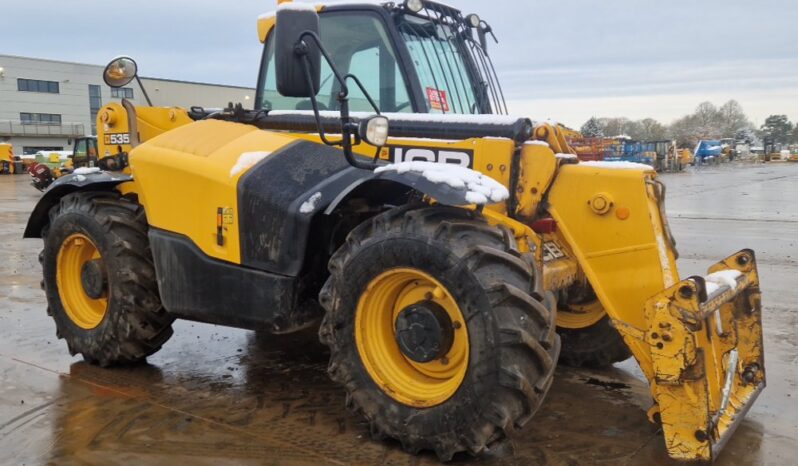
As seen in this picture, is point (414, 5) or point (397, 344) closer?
point (397, 344)

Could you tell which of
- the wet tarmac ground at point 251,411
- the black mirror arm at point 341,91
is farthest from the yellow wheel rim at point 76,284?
the black mirror arm at point 341,91

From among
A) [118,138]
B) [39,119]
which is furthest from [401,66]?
[39,119]

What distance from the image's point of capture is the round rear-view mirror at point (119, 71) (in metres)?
5.37

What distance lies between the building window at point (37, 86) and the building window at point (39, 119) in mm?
2115

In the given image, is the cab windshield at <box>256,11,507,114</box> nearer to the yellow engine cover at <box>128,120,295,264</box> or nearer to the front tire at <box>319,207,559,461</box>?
the yellow engine cover at <box>128,120,295,264</box>

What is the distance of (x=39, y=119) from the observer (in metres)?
62.7

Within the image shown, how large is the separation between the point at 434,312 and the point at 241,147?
1.76m

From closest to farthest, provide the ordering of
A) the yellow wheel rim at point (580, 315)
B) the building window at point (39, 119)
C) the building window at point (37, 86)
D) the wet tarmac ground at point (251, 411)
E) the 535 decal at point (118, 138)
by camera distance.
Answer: the wet tarmac ground at point (251, 411) → the yellow wheel rim at point (580, 315) → the 535 decal at point (118, 138) → the building window at point (39, 119) → the building window at point (37, 86)

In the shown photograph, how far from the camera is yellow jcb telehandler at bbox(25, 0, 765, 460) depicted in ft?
10.9

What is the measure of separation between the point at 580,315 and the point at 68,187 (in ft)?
13.0

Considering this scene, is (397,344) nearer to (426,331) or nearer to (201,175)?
(426,331)

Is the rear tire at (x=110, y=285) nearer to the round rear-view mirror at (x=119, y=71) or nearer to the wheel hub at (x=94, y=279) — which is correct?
the wheel hub at (x=94, y=279)

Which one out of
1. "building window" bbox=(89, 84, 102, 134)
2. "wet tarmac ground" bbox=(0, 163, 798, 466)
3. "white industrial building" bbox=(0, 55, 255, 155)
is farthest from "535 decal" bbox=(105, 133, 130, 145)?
"building window" bbox=(89, 84, 102, 134)

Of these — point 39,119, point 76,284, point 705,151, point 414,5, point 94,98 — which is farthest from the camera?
point 94,98
